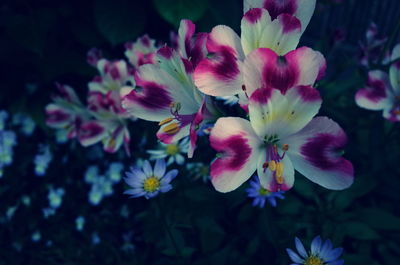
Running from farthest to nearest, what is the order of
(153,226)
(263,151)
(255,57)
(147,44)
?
(153,226), (147,44), (263,151), (255,57)

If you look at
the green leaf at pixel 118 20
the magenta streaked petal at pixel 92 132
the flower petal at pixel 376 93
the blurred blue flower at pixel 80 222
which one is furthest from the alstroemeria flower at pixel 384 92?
the blurred blue flower at pixel 80 222

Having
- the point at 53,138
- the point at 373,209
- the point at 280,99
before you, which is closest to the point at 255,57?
the point at 280,99

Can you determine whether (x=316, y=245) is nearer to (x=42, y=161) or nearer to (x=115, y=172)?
(x=115, y=172)

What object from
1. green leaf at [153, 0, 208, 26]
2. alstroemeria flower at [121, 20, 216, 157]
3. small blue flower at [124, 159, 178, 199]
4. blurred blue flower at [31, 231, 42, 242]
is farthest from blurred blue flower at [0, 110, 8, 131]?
alstroemeria flower at [121, 20, 216, 157]

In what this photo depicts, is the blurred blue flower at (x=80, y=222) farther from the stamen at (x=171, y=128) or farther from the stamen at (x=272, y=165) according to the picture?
the stamen at (x=272, y=165)

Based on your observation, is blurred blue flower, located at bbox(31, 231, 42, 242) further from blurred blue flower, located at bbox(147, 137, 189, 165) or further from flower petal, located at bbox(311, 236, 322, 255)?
flower petal, located at bbox(311, 236, 322, 255)

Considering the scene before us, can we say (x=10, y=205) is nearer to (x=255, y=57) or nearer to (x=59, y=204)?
(x=59, y=204)
